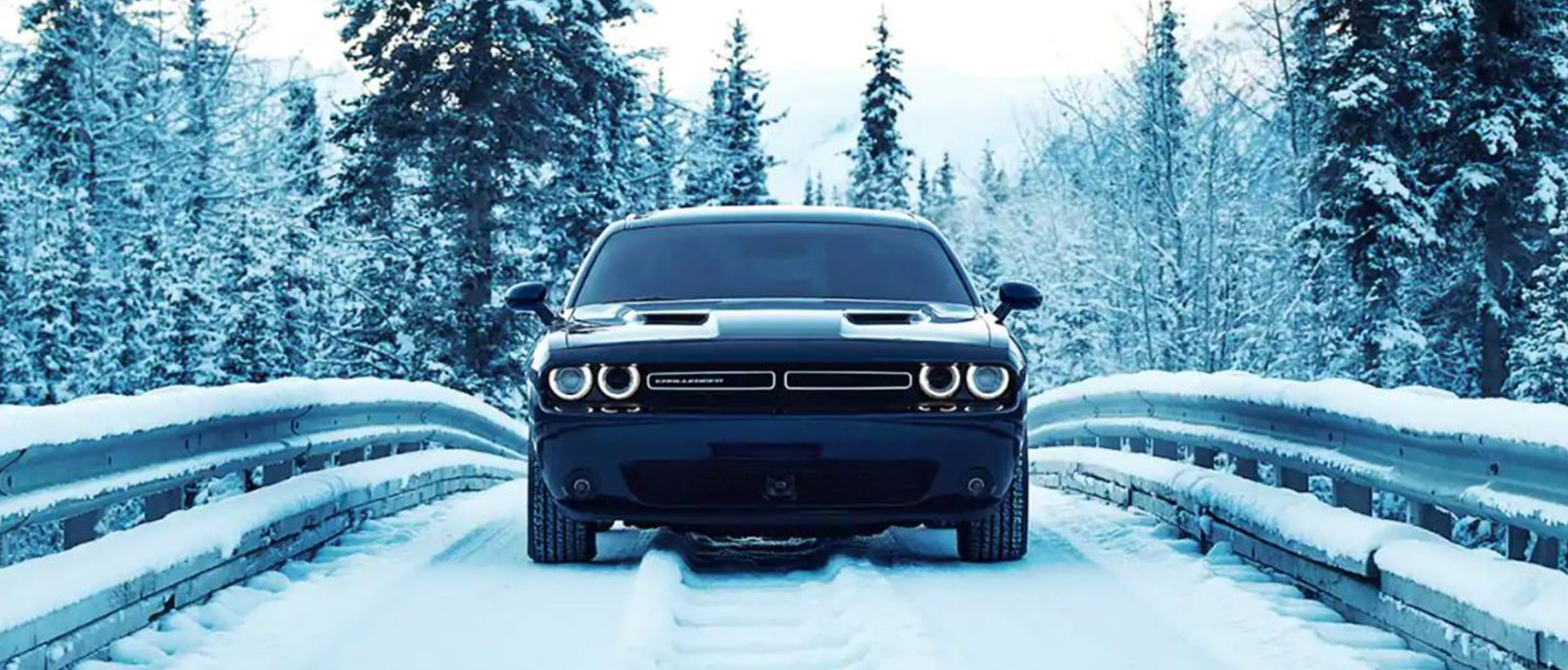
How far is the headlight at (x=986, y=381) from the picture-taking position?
6344mm

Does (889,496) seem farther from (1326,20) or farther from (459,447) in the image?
(1326,20)

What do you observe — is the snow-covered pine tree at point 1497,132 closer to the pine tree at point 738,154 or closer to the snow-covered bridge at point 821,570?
the snow-covered bridge at point 821,570

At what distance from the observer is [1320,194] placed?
30.2 metres

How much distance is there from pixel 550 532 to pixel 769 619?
1.68 metres

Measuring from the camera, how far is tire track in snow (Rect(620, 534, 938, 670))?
4770 mm

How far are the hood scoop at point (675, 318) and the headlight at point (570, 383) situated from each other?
42 cm

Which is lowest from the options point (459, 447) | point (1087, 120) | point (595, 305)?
point (459, 447)

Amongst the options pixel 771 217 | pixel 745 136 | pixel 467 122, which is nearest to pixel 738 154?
pixel 745 136

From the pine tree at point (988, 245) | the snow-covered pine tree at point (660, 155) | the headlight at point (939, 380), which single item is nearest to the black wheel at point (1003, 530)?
the headlight at point (939, 380)

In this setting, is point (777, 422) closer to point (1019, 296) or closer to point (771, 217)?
point (1019, 296)

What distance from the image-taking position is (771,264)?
768cm

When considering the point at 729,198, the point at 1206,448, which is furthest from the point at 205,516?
the point at 729,198

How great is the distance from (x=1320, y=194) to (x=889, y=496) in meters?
25.8

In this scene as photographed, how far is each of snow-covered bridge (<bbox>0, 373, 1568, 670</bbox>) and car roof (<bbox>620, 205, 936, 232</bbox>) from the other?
1490 mm
